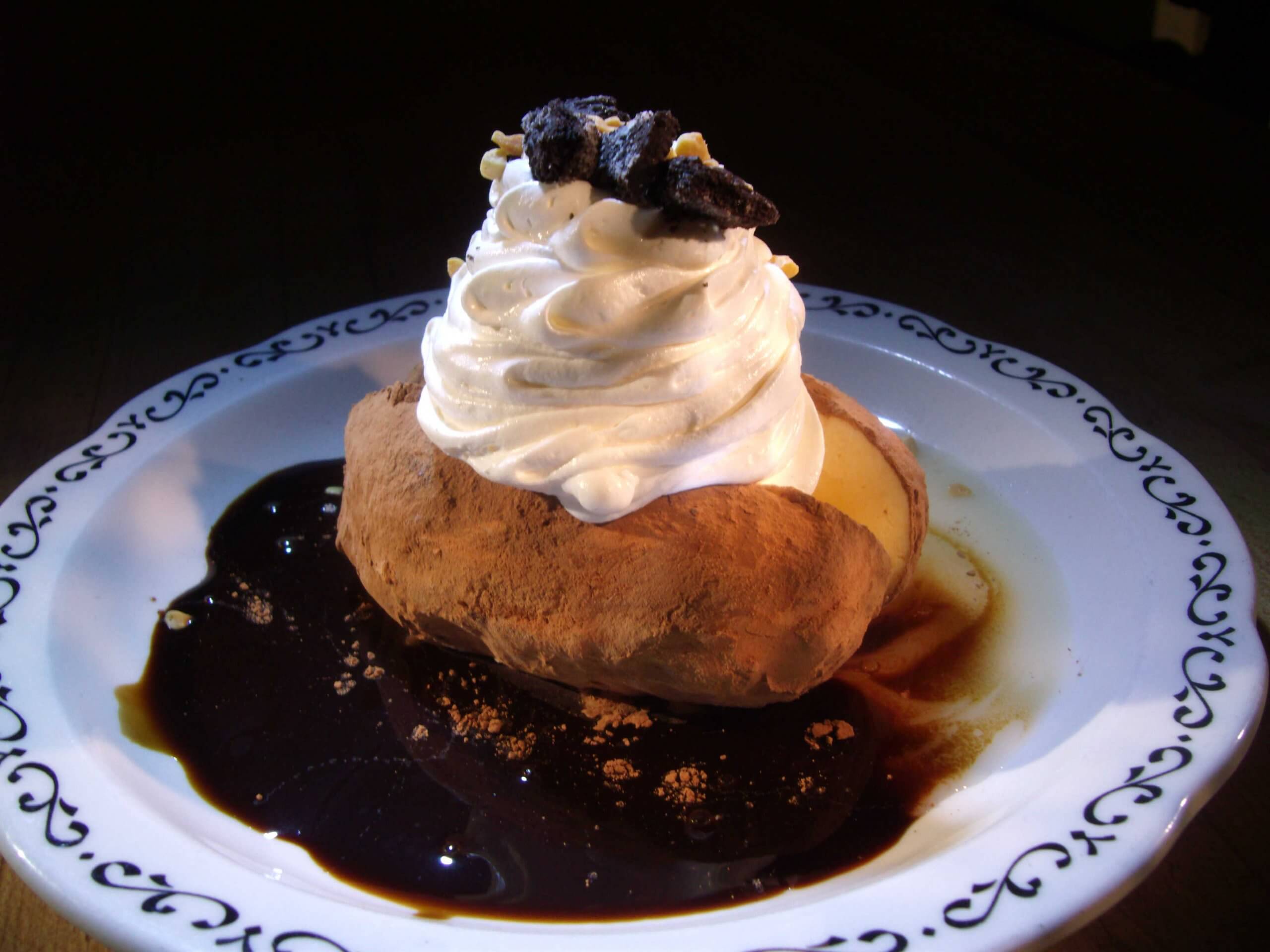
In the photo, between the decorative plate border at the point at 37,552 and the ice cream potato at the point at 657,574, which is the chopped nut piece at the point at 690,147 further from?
the decorative plate border at the point at 37,552

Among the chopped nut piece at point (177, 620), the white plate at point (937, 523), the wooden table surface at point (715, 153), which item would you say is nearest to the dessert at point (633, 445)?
the white plate at point (937, 523)

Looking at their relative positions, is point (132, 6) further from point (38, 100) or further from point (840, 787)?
point (840, 787)

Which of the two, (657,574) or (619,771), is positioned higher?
(657,574)

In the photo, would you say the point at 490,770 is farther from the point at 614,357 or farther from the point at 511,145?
the point at 511,145

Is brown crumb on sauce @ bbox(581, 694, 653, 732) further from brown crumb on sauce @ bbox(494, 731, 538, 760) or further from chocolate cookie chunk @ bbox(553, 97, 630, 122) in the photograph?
chocolate cookie chunk @ bbox(553, 97, 630, 122)

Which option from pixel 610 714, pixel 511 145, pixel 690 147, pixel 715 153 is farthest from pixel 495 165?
pixel 715 153

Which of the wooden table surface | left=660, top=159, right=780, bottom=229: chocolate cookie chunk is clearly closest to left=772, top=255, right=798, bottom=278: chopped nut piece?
left=660, top=159, right=780, bottom=229: chocolate cookie chunk
